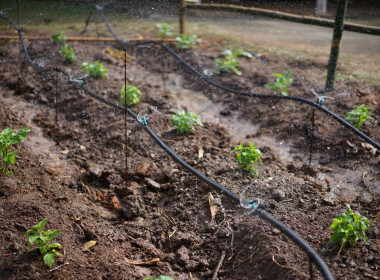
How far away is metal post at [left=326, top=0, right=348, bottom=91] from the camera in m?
4.77

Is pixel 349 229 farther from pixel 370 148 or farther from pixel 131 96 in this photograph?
pixel 131 96

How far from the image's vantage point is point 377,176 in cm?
349

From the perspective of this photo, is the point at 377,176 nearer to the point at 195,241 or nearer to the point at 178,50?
the point at 195,241

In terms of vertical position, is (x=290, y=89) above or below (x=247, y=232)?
above

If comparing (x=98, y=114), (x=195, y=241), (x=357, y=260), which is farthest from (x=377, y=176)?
(x=98, y=114)

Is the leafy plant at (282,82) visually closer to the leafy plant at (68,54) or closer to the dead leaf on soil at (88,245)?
the leafy plant at (68,54)

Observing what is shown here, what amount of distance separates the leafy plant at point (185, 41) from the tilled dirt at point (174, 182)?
2.61 feet

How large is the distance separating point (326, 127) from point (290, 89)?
87 cm

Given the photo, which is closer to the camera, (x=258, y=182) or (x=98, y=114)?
(x=258, y=182)

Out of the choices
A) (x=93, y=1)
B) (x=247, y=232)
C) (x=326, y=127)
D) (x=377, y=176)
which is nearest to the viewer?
(x=247, y=232)

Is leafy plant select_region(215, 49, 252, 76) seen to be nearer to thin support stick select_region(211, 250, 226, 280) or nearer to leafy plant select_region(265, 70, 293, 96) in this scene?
leafy plant select_region(265, 70, 293, 96)

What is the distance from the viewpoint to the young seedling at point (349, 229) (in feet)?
7.99

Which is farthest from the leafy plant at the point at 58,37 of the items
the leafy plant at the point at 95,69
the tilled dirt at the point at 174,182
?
the leafy plant at the point at 95,69

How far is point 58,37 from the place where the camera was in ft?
19.9
